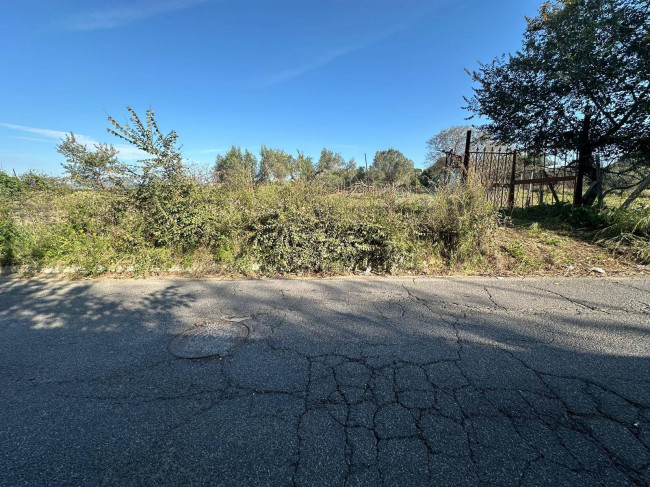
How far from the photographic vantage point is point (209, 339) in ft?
9.87

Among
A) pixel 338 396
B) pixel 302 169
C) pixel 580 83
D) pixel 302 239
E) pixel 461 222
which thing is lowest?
pixel 338 396

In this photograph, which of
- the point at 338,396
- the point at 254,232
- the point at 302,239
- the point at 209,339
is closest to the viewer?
the point at 338,396

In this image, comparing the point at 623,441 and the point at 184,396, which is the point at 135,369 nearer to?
the point at 184,396

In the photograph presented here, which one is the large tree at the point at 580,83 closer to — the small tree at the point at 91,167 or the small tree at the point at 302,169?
the small tree at the point at 302,169

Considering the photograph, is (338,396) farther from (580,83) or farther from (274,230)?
(580,83)

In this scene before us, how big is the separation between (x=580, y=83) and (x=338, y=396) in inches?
398

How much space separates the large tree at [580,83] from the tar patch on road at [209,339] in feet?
32.6

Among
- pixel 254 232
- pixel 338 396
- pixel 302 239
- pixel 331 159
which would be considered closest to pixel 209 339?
pixel 338 396

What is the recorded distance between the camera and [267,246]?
526cm

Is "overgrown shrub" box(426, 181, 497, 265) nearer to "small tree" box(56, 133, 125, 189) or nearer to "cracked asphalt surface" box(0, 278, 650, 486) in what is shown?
"cracked asphalt surface" box(0, 278, 650, 486)

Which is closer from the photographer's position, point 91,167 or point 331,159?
point 91,167

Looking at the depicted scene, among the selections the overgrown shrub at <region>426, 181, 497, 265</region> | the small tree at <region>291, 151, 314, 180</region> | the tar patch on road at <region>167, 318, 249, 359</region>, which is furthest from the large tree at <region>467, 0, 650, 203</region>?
the tar patch on road at <region>167, 318, 249, 359</region>

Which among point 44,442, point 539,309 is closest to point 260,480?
point 44,442

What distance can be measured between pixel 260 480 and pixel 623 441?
7.66ft
